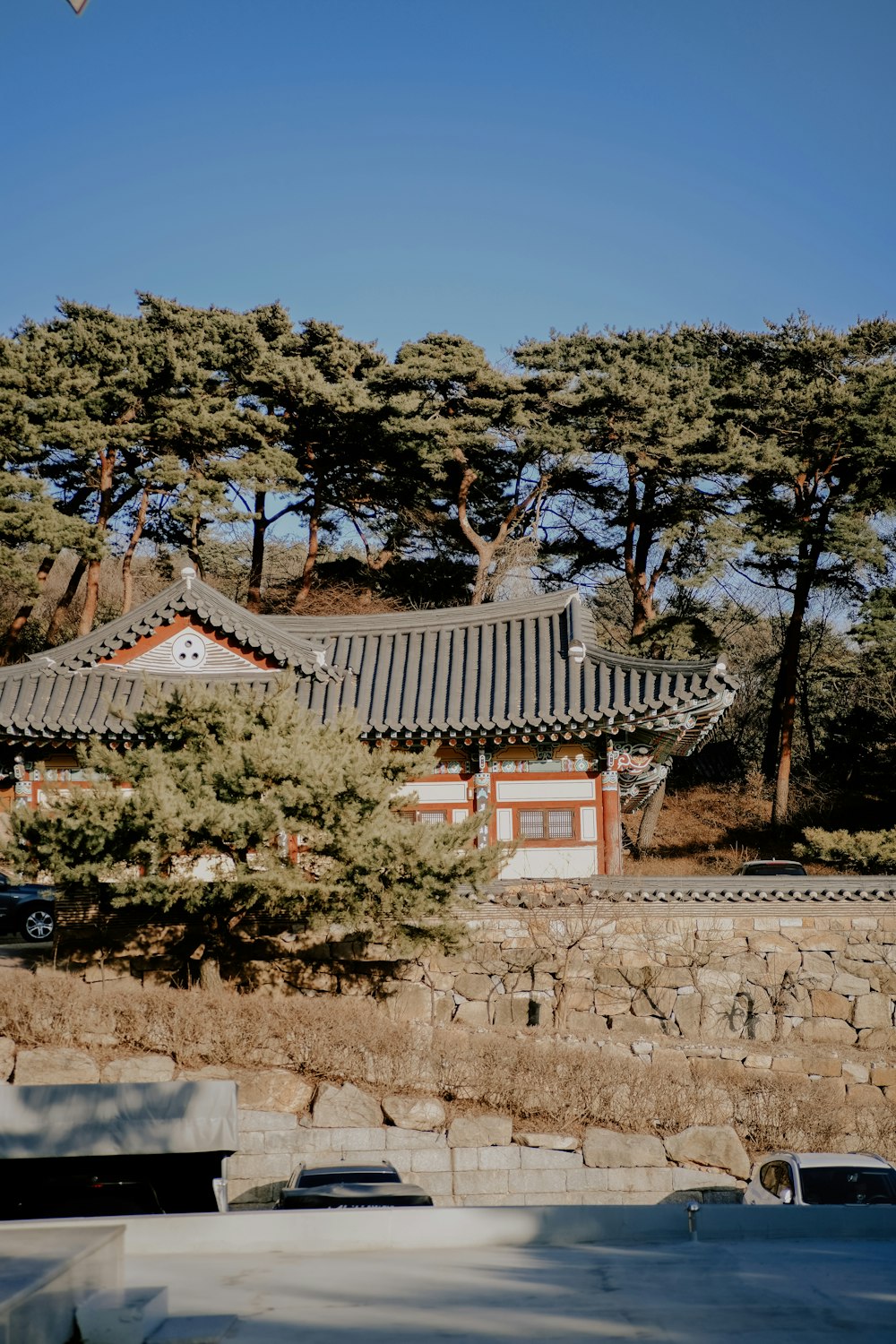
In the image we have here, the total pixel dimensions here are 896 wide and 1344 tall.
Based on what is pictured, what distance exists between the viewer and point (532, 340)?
38219 mm

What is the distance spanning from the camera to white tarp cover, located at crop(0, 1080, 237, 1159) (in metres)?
12.8

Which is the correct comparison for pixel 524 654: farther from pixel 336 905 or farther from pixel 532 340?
pixel 532 340

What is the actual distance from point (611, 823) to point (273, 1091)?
319 inches

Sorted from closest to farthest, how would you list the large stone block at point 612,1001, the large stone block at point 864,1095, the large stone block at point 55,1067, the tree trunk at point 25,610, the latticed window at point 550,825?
the large stone block at point 55,1067 < the large stone block at point 864,1095 < the large stone block at point 612,1001 < the latticed window at point 550,825 < the tree trunk at point 25,610

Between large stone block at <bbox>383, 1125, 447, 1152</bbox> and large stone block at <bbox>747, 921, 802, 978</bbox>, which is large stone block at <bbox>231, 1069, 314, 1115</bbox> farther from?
large stone block at <bbox>747, 921, 802, 978</bbox>

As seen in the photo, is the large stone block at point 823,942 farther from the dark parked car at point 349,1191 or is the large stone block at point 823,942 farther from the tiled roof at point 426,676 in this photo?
the dark parked car at point 349,1191

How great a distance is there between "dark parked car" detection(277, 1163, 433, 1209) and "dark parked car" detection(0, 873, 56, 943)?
12.3m

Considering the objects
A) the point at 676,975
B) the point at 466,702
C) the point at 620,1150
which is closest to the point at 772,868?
the point at 676,975

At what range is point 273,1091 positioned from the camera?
50.4ft

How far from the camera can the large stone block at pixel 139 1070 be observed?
15594mm

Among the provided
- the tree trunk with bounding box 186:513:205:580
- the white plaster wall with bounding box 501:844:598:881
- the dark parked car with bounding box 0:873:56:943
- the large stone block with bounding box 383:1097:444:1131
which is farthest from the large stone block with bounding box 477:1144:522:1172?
the tree trunk with bounding box 186:513:205:580

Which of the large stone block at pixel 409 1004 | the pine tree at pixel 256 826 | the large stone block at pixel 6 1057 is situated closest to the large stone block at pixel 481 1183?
the pine tree at pixel 256 826

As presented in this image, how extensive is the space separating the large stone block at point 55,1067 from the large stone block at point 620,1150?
6.78m

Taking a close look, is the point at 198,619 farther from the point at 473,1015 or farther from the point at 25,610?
the point at 25,610
